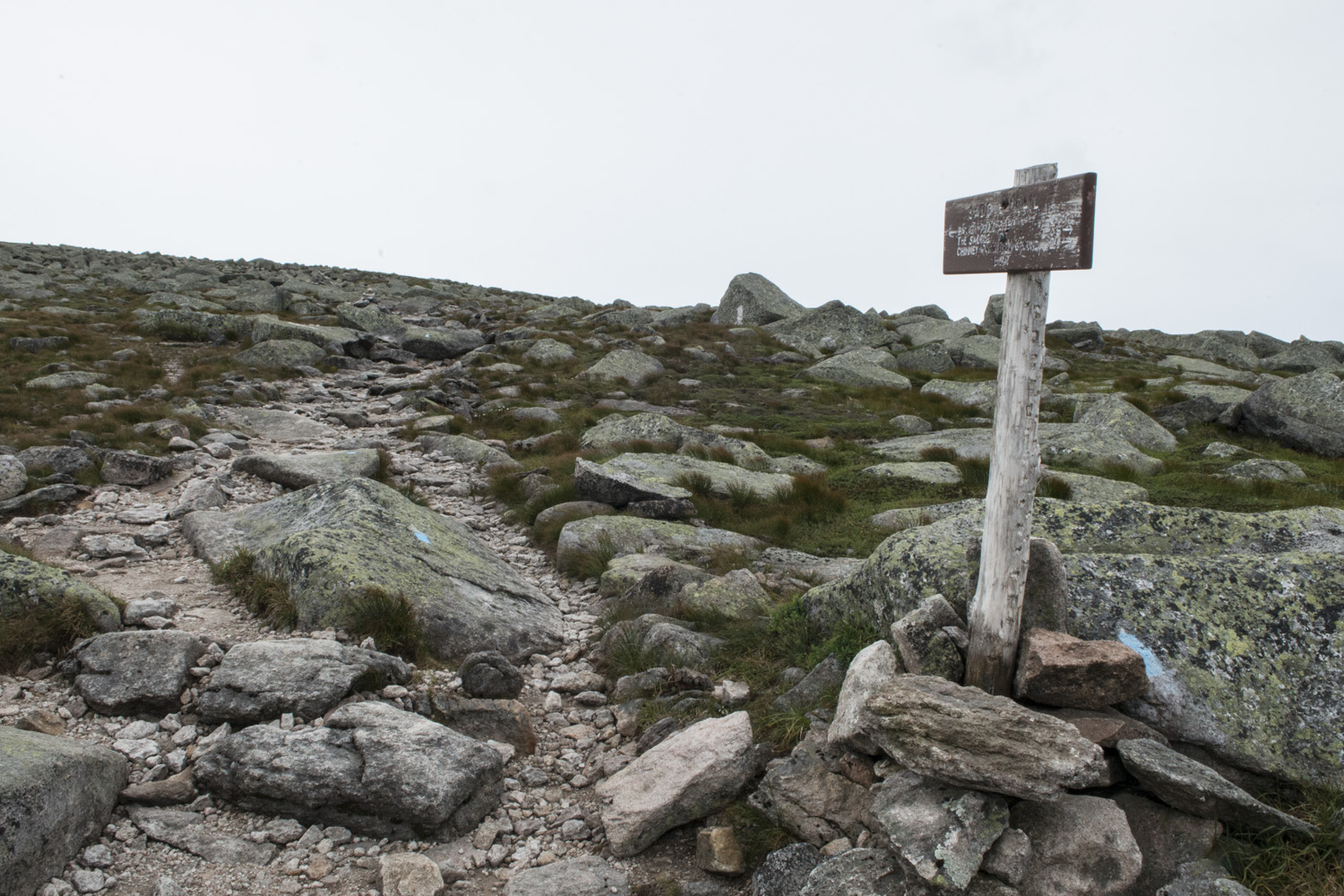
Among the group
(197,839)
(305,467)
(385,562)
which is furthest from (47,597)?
(305,467)

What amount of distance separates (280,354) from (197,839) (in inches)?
891

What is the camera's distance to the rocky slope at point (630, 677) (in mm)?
4520

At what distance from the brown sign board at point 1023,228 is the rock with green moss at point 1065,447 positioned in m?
11.0

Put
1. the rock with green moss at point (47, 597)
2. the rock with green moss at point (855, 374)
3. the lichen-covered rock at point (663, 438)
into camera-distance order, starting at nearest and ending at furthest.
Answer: the rock with green moss at point (47, 597)
the lichen-covered rock at point (663, 438)
the rock with green moss at point (855, 374)

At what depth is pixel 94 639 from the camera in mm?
6391

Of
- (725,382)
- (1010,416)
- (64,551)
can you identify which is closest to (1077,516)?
(1010,416)

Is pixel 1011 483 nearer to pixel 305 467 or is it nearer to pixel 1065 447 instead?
pixel 305 467

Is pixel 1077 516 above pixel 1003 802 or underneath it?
above

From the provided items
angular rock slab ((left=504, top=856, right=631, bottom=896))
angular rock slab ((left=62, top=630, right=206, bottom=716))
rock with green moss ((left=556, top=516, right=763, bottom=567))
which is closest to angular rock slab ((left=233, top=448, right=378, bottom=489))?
rock with green moss ((left=556, top=516, right=763, bottom=567))

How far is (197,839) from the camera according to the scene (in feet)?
16.4

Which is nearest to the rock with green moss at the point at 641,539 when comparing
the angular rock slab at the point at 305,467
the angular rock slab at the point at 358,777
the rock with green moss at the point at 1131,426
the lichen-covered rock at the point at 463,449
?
the angular rock slab at the point at 305,467

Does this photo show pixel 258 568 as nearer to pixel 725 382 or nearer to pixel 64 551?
pixel 64 551

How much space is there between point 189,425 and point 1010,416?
15.6 metres

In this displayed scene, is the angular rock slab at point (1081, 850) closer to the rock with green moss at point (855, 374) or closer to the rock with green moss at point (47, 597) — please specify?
the rock with green moss at point (47, 597)
